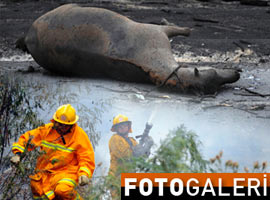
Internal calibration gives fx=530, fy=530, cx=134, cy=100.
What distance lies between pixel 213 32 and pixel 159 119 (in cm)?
569

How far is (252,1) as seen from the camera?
47.5ft

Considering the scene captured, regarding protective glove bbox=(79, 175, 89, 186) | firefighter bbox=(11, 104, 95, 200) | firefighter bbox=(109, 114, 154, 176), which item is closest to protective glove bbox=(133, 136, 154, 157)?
firefighter bbox=(109, 114, 154, 176)

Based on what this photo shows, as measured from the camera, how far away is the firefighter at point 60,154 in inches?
175

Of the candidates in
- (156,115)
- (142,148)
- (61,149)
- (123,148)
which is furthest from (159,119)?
(61,149)

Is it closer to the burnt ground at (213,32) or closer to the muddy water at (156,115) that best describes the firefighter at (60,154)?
the muddy water at (156,115)

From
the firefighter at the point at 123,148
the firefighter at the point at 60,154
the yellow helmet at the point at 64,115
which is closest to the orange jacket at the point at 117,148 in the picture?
the firefighter at the point at 123,148

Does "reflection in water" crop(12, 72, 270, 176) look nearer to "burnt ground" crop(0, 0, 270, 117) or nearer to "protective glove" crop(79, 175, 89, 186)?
"burnt ground" crop(0, 0, 270, 117)

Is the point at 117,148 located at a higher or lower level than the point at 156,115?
lower

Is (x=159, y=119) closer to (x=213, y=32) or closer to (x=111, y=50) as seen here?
(x=111, y=50)

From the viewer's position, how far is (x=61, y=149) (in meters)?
4.54

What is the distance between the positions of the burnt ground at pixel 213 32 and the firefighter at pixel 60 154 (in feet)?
9.11

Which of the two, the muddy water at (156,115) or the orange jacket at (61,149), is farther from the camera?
the muddy water at (156,115)

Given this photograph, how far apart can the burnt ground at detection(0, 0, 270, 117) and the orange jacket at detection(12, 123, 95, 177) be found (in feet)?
9.05

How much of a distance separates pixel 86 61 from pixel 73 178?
3580 mm
